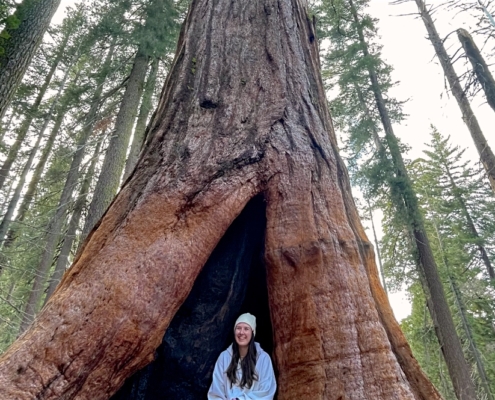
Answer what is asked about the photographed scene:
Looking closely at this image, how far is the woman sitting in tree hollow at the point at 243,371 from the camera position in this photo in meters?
2.61

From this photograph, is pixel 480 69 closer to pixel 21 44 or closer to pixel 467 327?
pixel 21 44

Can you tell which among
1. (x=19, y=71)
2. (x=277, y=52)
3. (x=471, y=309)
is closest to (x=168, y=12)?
(x=19, y=71)

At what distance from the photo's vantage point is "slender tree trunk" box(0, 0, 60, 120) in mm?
5031

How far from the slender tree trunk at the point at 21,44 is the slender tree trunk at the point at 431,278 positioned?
10.2m

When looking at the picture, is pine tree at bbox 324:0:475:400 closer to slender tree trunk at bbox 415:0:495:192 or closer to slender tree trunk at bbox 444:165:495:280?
slender tree trunk at bbox 415:0:495:192

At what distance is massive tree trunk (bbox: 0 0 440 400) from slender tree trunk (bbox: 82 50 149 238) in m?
5.12

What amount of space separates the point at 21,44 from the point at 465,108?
30.6ft

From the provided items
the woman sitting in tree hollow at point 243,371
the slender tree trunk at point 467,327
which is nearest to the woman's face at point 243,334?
the woman sitting in tree hollow at point 243,371

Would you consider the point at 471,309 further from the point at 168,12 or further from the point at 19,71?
the point at 19,71

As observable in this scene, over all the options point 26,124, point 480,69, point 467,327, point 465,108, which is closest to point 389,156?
point 465,108

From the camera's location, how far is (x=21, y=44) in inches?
204

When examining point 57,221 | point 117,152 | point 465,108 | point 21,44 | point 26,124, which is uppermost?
point 26,124

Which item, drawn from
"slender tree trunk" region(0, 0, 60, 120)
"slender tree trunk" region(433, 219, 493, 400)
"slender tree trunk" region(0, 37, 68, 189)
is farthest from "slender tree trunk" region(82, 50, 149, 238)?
"slender tree trunk" region(433, 219, 493, 400)

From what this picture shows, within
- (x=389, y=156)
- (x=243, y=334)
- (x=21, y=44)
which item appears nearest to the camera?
(x=243, y=334)
